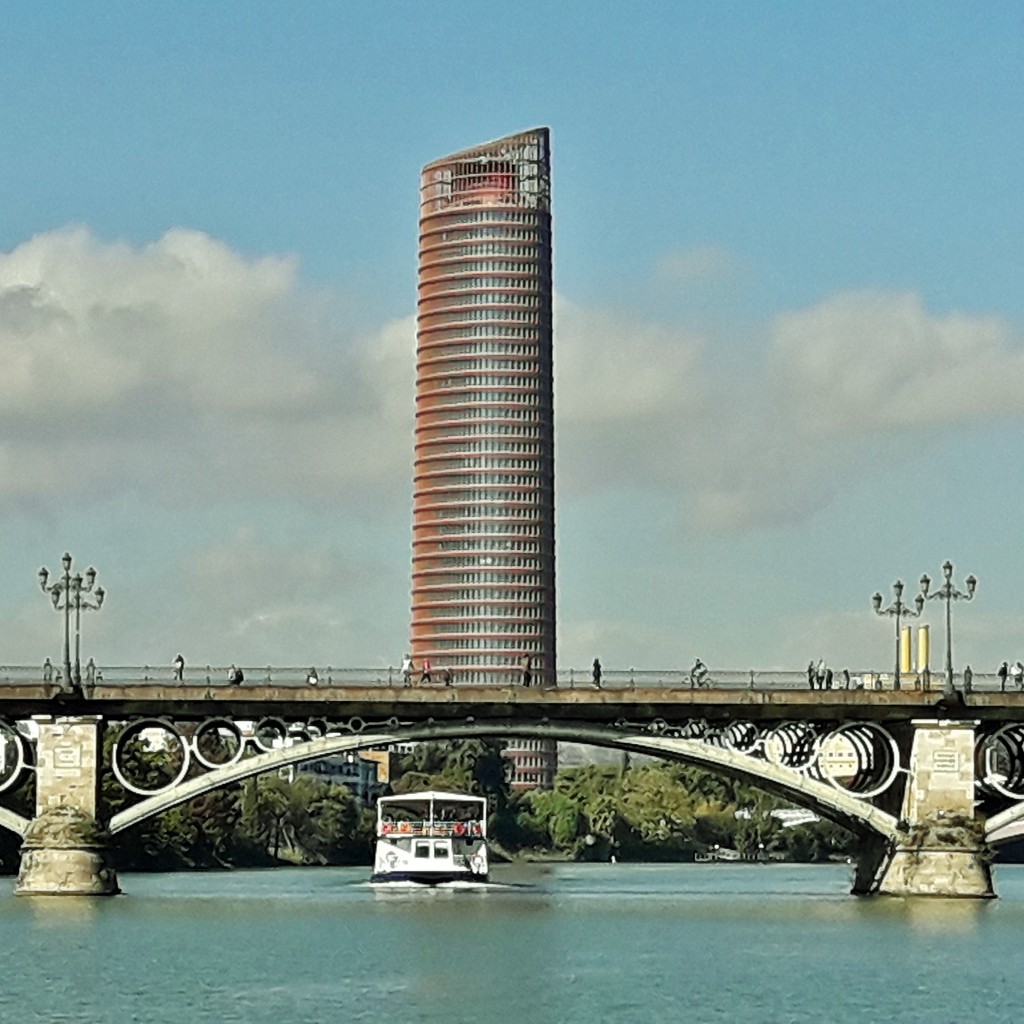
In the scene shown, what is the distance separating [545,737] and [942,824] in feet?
49.3

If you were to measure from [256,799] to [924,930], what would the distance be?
105m

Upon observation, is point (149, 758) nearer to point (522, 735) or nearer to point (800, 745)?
point (522, 735)

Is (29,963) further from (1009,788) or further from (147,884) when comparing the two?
(147,884)

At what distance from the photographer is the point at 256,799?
7781 inches

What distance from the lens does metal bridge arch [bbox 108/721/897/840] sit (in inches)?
4422

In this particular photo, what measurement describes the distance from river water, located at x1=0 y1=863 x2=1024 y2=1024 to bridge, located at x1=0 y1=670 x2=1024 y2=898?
2499mm

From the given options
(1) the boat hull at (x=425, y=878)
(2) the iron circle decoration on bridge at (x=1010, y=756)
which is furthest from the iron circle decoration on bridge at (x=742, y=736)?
(1) the boat hull at (x=425, y=878)

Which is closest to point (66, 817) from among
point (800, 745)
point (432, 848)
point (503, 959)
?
point (800, 745)

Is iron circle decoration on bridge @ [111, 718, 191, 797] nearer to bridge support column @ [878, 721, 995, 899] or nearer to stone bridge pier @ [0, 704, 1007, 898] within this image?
stone bridge pier @ [0, 704, 1007, 898]

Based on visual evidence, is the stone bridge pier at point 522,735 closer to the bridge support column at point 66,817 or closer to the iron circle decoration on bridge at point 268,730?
the bridge support column at point 66,817

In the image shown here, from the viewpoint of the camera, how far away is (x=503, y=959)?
286 feet

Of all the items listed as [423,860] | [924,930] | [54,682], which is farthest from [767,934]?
[423,860]

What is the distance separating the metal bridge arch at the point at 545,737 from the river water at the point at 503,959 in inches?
138

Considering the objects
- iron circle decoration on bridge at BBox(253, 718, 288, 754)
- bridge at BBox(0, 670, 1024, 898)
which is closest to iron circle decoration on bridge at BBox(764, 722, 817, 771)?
bridge at BBox(0, 670, 1024, 898)
